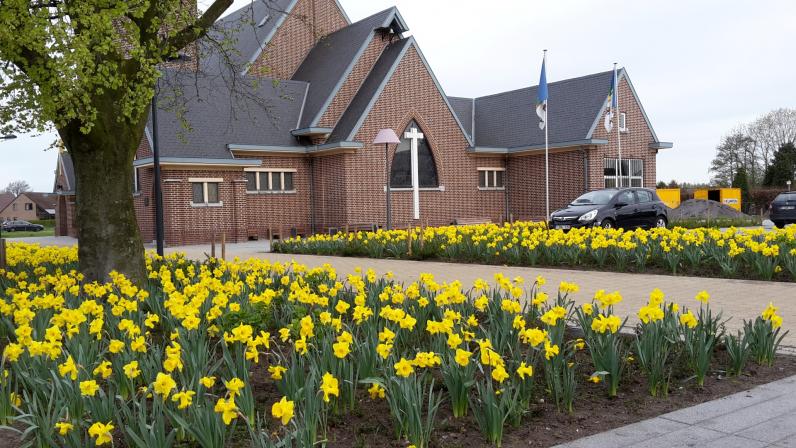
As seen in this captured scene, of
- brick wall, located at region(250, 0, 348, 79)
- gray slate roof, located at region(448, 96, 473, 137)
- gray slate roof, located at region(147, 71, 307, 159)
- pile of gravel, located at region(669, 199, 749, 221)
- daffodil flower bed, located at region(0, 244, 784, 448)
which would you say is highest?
brick wall, located at region(250, 0, 348, 79)

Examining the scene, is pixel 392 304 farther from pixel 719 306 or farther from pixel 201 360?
pixel 719 306

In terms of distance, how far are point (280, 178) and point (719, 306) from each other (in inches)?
865

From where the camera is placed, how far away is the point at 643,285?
397 inches

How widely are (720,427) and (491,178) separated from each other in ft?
97.9

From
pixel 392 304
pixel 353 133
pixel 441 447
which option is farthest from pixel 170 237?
pixel 441 447

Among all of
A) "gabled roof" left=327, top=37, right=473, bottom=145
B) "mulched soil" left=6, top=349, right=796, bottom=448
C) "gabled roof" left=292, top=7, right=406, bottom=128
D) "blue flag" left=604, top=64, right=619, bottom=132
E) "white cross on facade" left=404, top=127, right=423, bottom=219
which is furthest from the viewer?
"blue flag" left=604, top=64, right=619, bottom=132

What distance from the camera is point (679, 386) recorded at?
4.77 meters

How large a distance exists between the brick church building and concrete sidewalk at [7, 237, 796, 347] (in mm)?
11571

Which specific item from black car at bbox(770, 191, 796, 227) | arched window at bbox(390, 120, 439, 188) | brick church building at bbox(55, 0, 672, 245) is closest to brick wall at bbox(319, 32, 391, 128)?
brick church building at bbox(55, 0, 672, 245)

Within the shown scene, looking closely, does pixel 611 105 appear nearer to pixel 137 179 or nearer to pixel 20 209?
pixel 137 179

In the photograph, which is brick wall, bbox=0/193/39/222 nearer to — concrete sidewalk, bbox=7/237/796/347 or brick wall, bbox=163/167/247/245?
brick wall, bbox=163/167/247/245

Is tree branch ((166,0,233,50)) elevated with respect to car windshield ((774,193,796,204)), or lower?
elevated

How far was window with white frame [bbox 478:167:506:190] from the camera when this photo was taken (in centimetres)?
3284

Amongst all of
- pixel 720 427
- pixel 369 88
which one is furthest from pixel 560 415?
pixel 369 88
